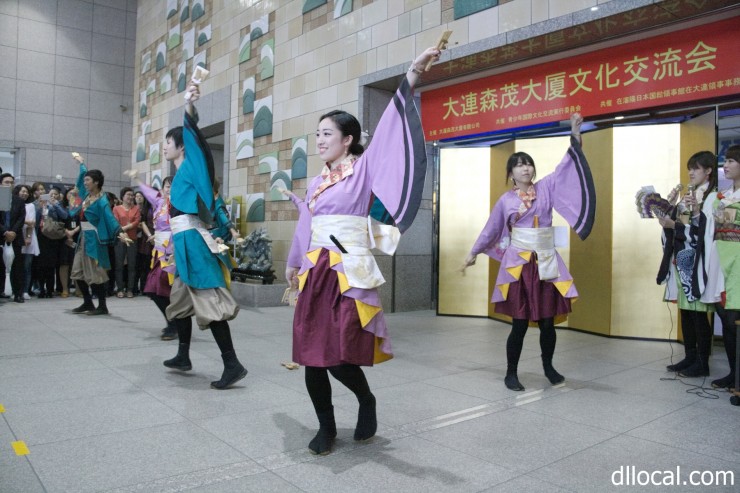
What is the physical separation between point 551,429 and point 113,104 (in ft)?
46.3

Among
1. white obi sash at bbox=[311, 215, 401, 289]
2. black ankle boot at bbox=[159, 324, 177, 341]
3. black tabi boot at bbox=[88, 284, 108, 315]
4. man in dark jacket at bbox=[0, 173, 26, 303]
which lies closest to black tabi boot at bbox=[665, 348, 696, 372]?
white obi sash at bbox=[311, 215, 401, 289]

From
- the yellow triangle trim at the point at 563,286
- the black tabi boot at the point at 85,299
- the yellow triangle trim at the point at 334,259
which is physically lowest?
the black tabi boot at the point at 85,299

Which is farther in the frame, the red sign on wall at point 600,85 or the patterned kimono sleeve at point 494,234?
the red sign on wall at point 600,85

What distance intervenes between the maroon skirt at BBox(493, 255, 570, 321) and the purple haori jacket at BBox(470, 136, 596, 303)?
4 cm

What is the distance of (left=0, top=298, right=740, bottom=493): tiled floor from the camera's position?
2.20m

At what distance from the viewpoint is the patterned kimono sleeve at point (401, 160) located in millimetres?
2385

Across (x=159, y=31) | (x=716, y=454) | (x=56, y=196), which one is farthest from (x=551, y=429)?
(x=159, y=31)

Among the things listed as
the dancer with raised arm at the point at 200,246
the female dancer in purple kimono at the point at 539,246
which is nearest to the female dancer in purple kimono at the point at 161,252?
the dancer with raised arm at the point at 200,246

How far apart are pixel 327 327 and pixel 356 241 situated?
0.38 m

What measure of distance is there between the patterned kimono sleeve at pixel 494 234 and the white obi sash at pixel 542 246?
136mm

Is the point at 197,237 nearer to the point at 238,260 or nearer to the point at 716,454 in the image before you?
the point at 716,454

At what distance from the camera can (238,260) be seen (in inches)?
340


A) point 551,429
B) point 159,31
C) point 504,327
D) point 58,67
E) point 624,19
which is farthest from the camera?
point 58,67

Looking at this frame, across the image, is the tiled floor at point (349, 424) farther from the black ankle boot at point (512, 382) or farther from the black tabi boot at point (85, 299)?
the black tabi boot at point (85, 299)
